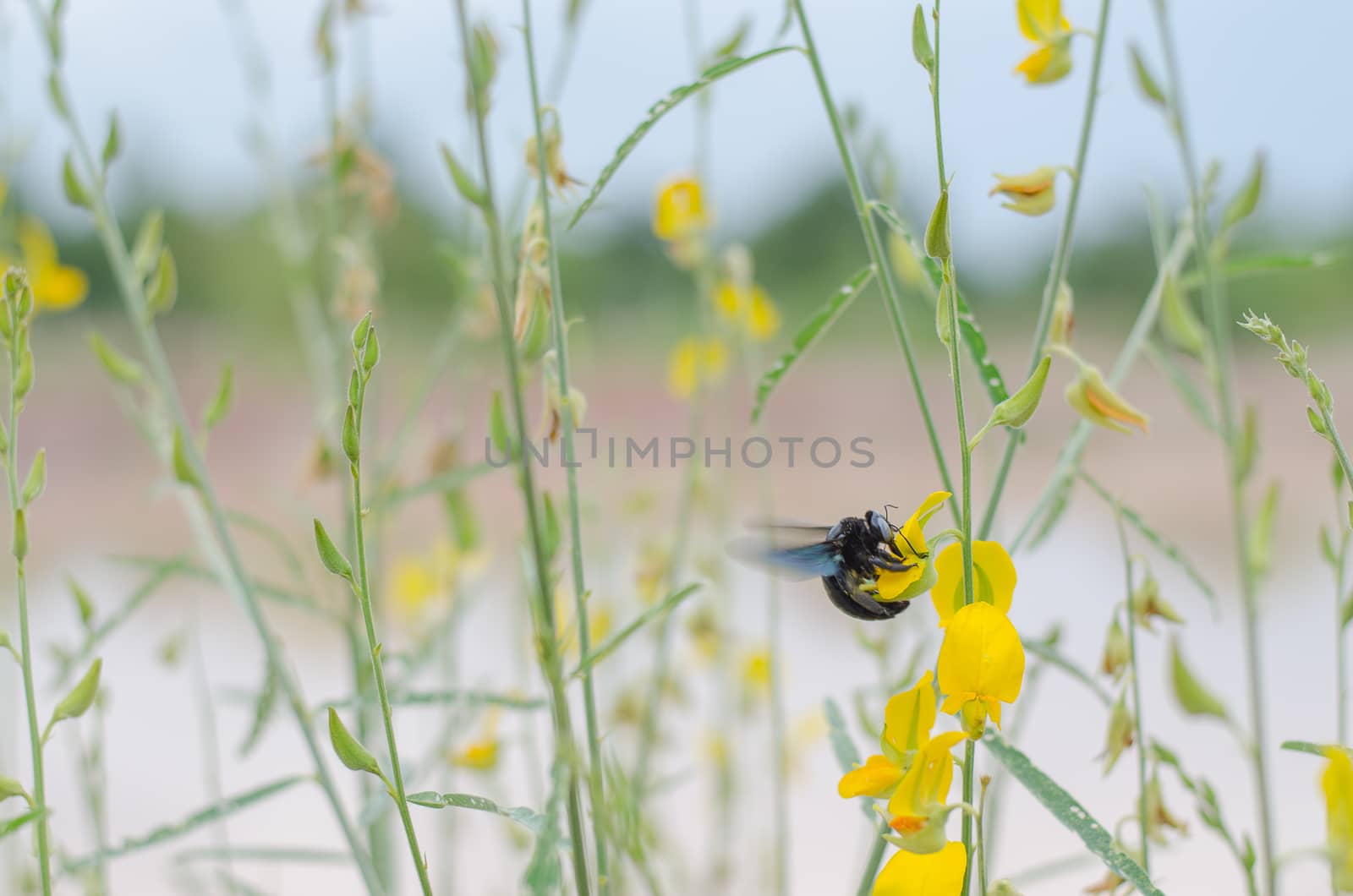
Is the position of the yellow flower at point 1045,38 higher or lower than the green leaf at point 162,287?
higher

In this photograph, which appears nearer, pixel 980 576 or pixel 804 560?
pixel 980 576

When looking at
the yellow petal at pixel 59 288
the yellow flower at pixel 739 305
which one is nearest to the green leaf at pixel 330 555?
the yellow flower at pixel 739 305

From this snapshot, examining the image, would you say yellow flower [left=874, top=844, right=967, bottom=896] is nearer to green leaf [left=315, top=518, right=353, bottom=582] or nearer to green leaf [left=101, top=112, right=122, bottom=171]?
green leaf [left=315, top=518, right=353, bottom=582]

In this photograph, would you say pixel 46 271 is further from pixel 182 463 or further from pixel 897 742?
pixel 897 742

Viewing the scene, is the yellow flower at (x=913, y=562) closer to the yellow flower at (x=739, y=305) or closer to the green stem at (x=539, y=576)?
the green stem at (x=539, y=576)

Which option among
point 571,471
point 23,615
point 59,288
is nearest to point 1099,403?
point 571,471

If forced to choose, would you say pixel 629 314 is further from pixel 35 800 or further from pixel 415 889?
pixel 35 800

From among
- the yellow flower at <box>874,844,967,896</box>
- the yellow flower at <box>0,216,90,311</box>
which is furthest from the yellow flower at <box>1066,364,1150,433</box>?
the yellow flower at <box>0,216,90,311</box>
